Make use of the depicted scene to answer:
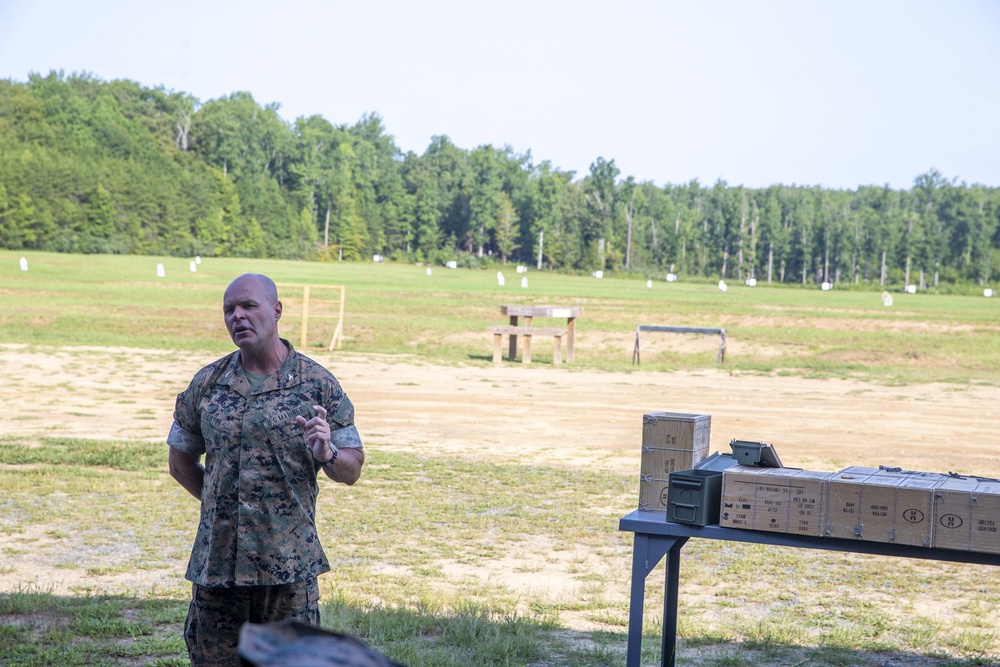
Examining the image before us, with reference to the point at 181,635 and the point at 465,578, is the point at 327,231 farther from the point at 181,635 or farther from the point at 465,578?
the point at 181,635

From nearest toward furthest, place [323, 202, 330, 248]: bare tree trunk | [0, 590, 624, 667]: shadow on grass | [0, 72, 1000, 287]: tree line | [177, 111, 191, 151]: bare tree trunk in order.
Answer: [0, 590, 624, 667]: shadow on grass → [0, 72, 1000, 287]: tree line → [323, 202, 330, 248]: bare tree trunk → [177, 111, 191, 151]: bare tree trunk

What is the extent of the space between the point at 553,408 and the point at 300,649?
15.8m

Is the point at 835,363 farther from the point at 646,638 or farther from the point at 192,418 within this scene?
the point at 192,418

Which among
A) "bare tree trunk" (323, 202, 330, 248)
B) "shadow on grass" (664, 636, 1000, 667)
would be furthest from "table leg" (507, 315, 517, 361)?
"bare tree trunk" (323, 202, 330, 248)

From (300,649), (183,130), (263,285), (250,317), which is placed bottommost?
(300,649)

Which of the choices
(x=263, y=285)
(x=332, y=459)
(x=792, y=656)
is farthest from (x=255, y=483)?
(x=792, y=656)

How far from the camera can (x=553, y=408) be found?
17094 mm

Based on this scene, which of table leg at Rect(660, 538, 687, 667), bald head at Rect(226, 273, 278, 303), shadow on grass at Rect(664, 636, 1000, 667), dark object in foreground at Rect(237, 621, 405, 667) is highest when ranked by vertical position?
bald head at Rect(226, 273, 278, 303)

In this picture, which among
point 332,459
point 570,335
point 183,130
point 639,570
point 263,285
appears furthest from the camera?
point 183,130

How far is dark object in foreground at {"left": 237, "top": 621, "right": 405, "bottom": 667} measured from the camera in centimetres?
130

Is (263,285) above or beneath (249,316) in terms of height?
above

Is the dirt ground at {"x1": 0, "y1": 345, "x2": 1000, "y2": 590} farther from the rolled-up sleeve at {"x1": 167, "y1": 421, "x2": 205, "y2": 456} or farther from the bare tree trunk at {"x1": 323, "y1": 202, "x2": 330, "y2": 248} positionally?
the bare tree trunk at {"x1": 323, "y1": 202, "x2": 330, "y2": 248}

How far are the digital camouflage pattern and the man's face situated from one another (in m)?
0.14

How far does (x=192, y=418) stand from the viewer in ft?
12.9
